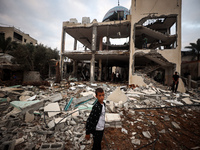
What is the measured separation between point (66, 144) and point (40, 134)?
3.19ft

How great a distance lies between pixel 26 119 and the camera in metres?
3.38

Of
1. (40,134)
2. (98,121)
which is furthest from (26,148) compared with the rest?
(98,121)

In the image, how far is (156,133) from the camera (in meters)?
3.00

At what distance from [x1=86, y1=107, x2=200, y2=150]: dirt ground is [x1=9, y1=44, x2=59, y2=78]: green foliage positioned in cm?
1435

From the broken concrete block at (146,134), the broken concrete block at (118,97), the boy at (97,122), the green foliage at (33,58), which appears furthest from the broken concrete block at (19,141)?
the green foliage at (33,58)

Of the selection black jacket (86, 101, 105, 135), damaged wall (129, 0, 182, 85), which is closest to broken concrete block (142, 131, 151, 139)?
black jacket (86, 101, 105, 135)

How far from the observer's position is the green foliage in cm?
1221

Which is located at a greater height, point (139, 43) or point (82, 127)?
point (139, 43)

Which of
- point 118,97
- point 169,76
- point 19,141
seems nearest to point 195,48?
point 169,76

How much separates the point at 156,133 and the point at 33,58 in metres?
16.3

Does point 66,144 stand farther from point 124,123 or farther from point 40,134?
point 124,123

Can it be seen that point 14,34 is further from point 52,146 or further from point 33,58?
point 52,146

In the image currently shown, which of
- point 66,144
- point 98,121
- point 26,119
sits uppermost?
point 98,121

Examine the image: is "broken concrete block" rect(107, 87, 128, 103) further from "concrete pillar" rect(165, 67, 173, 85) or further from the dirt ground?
"concrete pillar" rect(165, 67, 173, 85)
